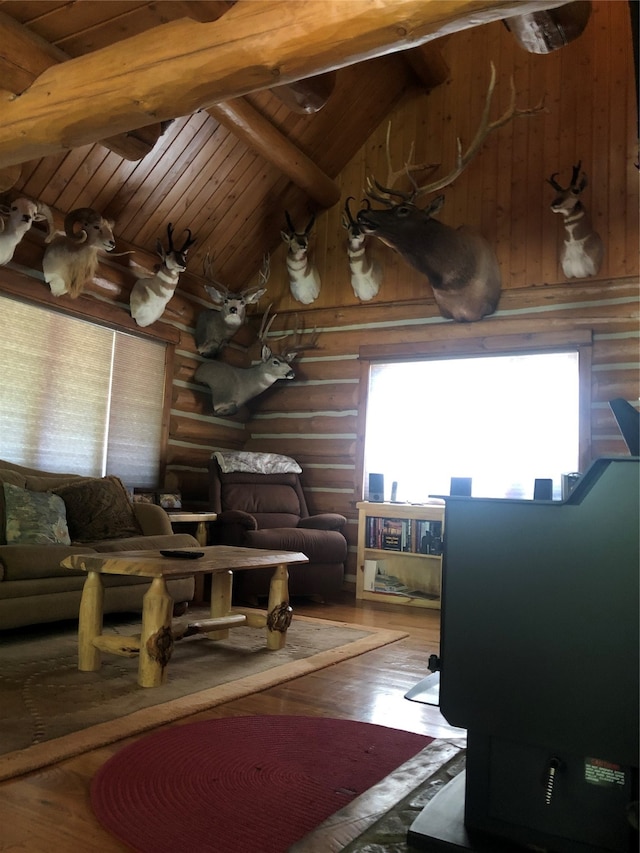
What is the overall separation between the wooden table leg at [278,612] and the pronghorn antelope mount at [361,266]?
3548 millimetres

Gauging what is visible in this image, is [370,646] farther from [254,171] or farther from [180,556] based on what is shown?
[254,171]

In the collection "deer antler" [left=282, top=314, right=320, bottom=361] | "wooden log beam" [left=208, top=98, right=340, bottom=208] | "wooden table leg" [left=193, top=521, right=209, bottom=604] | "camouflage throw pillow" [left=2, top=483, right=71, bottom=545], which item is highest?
"wooden log beam" [left=208, top=98, right=340, bottom=208]

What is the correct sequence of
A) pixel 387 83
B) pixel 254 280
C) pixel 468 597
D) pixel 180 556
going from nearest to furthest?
pixel 468 597 → pixel 180 556 → pixel 387 83 → pixel 254 280

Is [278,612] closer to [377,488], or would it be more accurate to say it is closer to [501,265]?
[377,488]

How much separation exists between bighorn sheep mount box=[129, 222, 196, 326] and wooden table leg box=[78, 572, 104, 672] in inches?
123

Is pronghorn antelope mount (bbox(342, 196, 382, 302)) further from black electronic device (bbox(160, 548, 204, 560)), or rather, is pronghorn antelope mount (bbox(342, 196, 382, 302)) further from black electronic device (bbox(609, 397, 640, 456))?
black electronic device (bbox(609, 397, 640, 456))

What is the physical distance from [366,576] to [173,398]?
241cm

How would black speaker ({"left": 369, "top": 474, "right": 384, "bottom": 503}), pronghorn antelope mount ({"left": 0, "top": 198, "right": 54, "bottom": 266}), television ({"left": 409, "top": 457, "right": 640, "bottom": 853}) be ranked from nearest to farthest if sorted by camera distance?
television ({"left": 409, "top": 457, "right": 640, "bottom": 853}) < pronghorn antelope mount ({"left": 0, "top": 198, "right": 54, "bottom": 266}) < black speaker ({"left": 369, "top": 474, "right": 384, "bottom": 503})

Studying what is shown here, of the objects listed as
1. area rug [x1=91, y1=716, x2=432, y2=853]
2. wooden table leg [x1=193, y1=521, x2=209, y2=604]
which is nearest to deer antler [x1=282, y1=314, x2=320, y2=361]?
wooden table leg [x1=193, y1=521, x2=209, y2=604]

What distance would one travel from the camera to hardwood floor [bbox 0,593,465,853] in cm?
159

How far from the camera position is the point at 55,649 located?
3369mm

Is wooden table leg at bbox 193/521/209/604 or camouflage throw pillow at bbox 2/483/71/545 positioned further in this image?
wooden table leg at bbox 193/521/209/604

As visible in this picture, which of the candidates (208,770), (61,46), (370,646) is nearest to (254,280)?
(61,46)

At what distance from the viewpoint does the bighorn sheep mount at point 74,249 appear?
4.85 m
